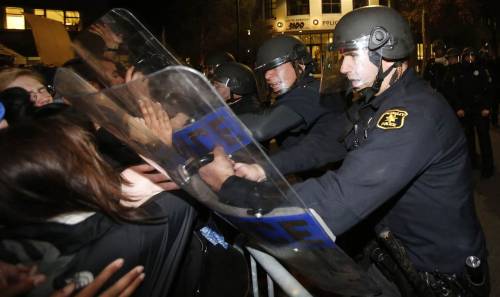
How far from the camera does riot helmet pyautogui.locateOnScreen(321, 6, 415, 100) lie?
7.26ft

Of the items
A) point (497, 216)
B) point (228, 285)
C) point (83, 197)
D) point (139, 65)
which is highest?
point (139, 65)

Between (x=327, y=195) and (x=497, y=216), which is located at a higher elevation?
(x=327, y=195)

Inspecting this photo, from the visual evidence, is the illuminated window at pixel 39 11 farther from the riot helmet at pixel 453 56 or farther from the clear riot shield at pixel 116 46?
the clear riot shield at pixel 116 46

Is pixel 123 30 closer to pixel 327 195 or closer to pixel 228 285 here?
pixel 327 195

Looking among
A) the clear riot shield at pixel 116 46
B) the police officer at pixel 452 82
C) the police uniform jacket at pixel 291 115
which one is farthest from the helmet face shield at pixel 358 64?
the police officer at pixel 452 82

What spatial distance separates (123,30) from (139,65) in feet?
0.60

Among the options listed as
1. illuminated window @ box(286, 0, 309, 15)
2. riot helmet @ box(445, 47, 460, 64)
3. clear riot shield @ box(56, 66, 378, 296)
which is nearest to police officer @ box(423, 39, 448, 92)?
riot helmet @ box(445, 47, 460, 64)

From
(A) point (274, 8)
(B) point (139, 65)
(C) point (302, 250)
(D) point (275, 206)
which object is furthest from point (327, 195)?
(A) point (274, 8)

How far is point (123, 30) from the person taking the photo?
6.45 ft

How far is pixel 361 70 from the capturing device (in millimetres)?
2244

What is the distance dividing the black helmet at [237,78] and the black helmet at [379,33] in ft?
9.07

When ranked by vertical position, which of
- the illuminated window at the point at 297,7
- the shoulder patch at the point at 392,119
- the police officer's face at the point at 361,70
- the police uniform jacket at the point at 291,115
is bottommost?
the police uniform jacket at the point at 291,115

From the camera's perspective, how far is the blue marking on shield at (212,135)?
1184 millimetres

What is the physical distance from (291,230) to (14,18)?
38.2 m
